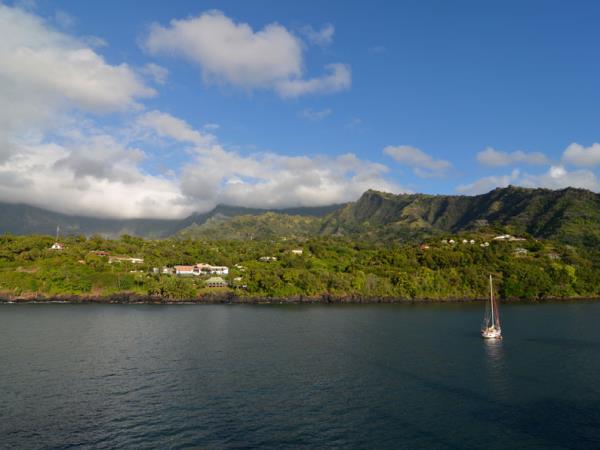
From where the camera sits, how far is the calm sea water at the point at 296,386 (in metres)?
32.4

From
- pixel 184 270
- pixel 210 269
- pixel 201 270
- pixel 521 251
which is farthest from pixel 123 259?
pixel 521 251

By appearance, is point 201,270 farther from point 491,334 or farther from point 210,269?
point 491,334

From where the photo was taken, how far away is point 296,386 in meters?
44.0

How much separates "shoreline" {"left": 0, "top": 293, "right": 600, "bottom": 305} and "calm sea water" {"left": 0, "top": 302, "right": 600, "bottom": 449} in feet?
173

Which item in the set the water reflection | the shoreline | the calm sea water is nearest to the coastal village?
the shoreline

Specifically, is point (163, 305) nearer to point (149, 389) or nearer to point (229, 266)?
point (229, 266)

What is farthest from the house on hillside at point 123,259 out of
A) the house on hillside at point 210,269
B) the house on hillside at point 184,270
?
the house on hillside at point 210,269

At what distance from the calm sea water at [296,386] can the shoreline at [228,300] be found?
2073 inches

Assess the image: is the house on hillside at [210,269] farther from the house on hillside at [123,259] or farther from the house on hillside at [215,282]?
the house on hillside at [123,259]

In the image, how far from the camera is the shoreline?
13300cm

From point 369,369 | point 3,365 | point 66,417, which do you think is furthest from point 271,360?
point 3,365

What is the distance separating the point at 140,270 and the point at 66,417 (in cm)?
13168

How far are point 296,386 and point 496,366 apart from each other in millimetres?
25986

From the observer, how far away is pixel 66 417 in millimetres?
35531
